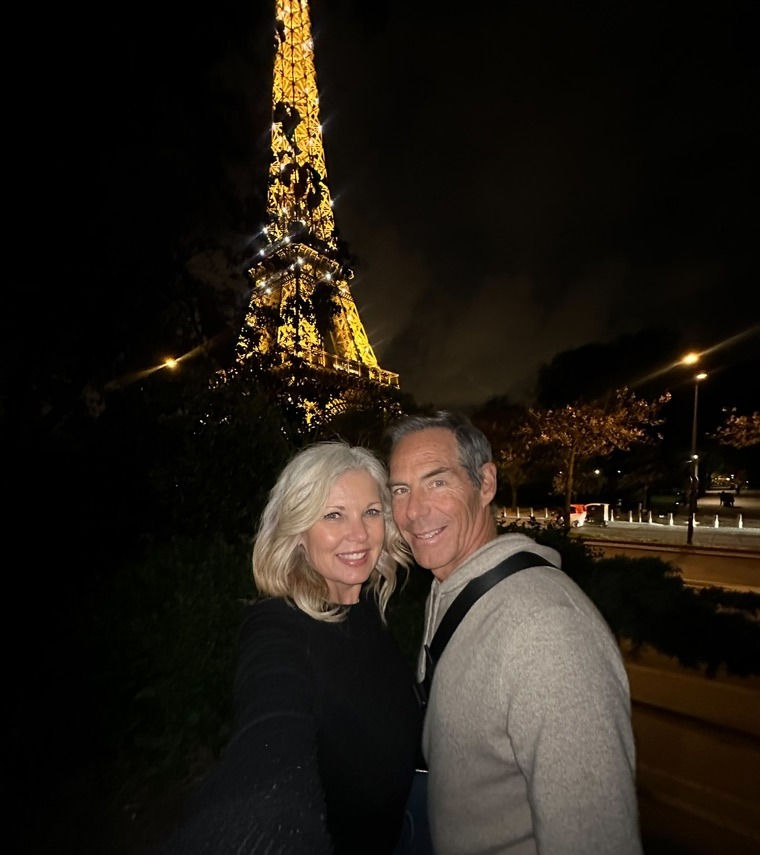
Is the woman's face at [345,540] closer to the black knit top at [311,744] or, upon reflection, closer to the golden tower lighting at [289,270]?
A: the black knit top at [311,744]

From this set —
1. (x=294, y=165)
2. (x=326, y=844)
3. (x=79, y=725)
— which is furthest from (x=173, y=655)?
(x=294, y=165)

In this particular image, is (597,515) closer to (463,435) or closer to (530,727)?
(463,435)

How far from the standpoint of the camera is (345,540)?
7.79 ft

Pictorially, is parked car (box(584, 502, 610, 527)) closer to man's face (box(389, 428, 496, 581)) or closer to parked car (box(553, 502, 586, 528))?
parked car (box(553, 502, 586, 528))

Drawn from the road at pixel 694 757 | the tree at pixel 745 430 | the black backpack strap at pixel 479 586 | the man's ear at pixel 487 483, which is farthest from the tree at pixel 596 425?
the black backpack strap at pixel 479 586

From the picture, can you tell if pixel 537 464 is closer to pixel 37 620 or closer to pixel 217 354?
pixel 217 354

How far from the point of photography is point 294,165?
5.77 metres

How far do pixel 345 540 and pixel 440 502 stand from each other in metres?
0.51

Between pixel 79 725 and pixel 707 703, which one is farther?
pixel 707 703

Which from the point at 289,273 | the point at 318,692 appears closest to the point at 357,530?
the point at 318,692

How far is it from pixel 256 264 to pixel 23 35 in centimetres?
416

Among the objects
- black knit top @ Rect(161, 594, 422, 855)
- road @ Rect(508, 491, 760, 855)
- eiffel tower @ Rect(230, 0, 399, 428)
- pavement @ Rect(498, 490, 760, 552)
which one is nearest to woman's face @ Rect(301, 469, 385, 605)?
black knit top @ Rect(161, 594, 422, 855)

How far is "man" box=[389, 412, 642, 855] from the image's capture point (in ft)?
4.20

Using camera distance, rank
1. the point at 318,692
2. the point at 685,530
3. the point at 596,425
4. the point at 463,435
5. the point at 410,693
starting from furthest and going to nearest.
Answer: the point at 596,425 < the point at 685,530 < the point at 463,435 < the point at 410,693 < the point at 318,692
